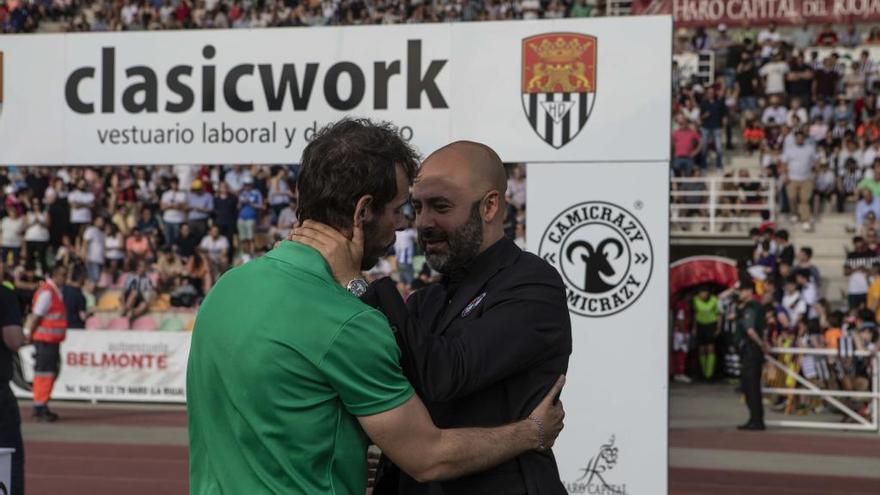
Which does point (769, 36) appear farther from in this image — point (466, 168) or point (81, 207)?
point (466, 168)

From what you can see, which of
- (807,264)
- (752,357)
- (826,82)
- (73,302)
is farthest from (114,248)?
(826,82)

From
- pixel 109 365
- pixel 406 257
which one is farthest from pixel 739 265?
pixel 109 365

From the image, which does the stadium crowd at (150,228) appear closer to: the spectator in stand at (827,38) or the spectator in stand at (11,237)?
the spectator in stand at (11,237)

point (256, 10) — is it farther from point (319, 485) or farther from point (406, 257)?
point (319, 485)

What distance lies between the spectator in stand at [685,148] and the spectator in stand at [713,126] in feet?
2.79

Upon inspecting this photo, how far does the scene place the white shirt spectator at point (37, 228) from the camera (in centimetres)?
2347

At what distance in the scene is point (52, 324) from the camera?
1605 centimetres

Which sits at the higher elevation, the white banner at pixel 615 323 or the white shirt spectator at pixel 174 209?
the white shirt spectator at pixel 174 209

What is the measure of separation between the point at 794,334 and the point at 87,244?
11854 millimetres

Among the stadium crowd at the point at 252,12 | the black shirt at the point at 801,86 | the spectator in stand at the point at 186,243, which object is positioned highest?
the stadium crowd at the point at 252,12

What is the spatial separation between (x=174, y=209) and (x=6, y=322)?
15.6m

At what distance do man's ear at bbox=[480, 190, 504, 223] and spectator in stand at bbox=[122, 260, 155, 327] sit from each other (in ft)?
55.2

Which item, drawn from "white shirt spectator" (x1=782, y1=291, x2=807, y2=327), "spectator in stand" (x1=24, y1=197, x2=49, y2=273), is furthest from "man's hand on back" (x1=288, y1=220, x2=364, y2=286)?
"spectator in stand" (x1=24, y1=197, x2=49, y2=273)

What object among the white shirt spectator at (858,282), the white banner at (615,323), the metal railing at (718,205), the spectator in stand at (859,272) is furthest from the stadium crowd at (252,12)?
the white banner at (615,323)
